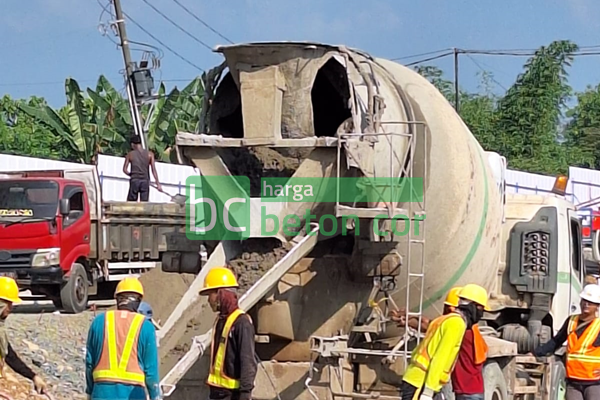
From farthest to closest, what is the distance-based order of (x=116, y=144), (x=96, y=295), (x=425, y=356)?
(x=116, y=144) < (x=96, y=295) < (x=425, y=356)

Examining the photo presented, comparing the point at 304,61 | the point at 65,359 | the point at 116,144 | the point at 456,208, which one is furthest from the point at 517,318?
the point at 116,144

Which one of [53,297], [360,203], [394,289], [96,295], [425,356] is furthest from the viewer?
[96,295]

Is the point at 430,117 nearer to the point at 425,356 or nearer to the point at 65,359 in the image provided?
the point at 425,356

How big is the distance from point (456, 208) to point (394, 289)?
33.6 inches

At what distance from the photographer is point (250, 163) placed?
7.99 m

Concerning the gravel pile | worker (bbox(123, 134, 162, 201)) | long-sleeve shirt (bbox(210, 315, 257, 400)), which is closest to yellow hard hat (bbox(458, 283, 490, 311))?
long-sleeve shirt (bbox(210, 315, 257, 400))

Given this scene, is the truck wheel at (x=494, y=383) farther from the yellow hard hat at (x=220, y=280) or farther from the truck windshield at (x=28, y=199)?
the truck windshield at (x=28, y=199)

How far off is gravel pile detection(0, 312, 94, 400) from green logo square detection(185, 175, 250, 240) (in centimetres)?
275

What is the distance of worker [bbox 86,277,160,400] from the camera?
5.98 metres

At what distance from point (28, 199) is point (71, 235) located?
0.77 metres

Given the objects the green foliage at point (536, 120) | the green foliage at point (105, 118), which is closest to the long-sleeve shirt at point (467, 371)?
the green foliage at point (105, 118)

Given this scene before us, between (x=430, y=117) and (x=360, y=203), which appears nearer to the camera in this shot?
(x=360, y=203)

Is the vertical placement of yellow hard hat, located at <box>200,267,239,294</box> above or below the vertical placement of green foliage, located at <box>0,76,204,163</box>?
below

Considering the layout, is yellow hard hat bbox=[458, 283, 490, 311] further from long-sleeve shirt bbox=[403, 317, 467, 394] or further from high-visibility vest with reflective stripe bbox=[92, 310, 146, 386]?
high-visibility vest with reflective stripe bbox=[92, 310, 146, 386]
